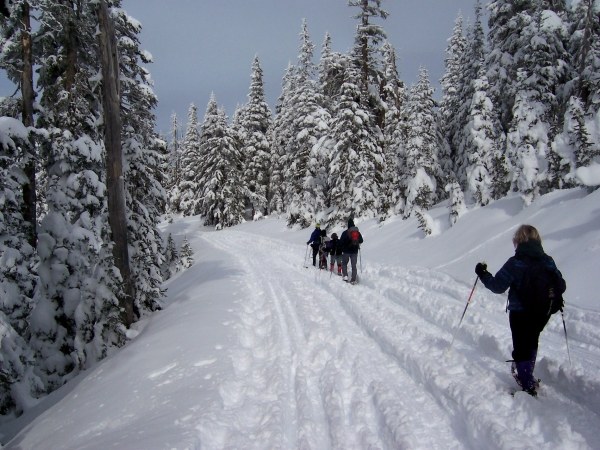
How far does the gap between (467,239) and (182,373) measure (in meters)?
11.9

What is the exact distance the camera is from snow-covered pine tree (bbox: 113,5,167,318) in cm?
1284

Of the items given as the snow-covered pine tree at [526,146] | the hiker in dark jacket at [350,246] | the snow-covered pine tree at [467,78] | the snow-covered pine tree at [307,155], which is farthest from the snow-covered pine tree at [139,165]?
the snow-covered pine tree at [467,78]

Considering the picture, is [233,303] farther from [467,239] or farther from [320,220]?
[320,220]

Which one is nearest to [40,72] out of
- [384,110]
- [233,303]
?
[233,303]

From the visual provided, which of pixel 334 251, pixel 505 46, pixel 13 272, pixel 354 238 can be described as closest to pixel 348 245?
pixel 354 238

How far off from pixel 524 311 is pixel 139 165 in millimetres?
12628

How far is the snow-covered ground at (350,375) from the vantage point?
4.42m

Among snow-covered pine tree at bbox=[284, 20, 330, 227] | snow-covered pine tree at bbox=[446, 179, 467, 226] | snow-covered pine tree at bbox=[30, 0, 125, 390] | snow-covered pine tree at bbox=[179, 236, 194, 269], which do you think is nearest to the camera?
snow-covered pine tree at bbox=[30, 0, 125, 390]

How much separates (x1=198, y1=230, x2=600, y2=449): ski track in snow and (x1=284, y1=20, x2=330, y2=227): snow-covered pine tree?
71.5 feet

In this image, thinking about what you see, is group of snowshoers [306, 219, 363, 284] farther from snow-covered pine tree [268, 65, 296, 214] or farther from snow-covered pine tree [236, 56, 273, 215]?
snow-covered pine tree [236, 56, 273, 215]

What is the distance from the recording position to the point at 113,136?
10.0 metres

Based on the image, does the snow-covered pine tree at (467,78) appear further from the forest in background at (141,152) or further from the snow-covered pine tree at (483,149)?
the snow-covered pine tree at (483,149)

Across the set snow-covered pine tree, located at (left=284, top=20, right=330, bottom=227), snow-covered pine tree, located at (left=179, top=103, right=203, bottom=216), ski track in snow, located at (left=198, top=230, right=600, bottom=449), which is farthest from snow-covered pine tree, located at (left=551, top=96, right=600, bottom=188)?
snow-covered pine tree, located at (left=179, top=103, right=203, bottom=216)

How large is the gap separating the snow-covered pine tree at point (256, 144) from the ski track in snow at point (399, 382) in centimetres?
3838
